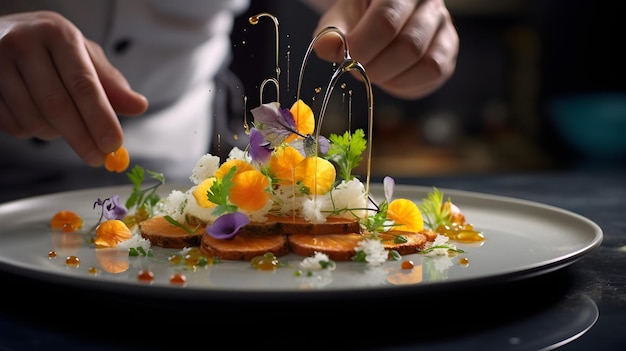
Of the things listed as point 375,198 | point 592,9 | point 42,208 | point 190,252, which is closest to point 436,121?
point 592,9

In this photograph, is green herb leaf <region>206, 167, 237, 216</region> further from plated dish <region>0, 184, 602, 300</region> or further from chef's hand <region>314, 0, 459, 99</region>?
chef's hand <region>314, 0, 459, 99</region>

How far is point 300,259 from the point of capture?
1106 millimetres

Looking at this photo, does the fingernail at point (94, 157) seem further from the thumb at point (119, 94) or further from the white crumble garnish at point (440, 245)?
the white crumble garnish at point (440, 245)

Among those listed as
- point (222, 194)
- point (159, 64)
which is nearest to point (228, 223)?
point (222, 194)

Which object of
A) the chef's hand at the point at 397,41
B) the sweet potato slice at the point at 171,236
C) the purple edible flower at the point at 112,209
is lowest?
the purple edible flower at the point at 112,209

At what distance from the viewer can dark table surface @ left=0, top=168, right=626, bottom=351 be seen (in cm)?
81

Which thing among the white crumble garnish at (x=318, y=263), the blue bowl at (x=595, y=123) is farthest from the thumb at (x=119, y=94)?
the blue bowl at (x=595, y=123)

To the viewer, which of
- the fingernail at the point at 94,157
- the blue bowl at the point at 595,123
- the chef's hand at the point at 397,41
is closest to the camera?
the fingernail at the point at 94,157

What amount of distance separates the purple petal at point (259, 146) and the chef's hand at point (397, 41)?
338 millimetres

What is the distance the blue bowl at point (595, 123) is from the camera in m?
3.48

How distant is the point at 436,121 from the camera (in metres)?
4.02

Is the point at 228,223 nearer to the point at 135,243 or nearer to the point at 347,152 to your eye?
the point at 135,243

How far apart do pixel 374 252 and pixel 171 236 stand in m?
0.33

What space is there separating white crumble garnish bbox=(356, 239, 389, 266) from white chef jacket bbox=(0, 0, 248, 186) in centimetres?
93
